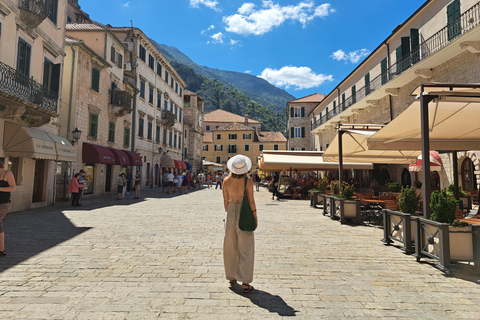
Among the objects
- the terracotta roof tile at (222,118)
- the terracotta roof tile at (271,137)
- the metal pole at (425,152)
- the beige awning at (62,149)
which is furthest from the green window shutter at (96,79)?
the terracotta roof tile at (222,118)

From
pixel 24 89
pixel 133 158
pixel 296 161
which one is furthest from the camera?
pixel 133 158

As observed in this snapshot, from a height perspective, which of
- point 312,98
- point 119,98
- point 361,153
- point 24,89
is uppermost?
point 312,98

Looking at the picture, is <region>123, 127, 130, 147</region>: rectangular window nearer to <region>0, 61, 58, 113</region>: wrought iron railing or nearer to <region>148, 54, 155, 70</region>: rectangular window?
<region>148, 54, 155, 70</region>: rectangular window

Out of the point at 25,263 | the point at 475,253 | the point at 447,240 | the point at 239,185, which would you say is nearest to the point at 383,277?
the point at 447,240

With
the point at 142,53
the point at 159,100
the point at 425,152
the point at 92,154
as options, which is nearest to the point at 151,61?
the point at 142,53

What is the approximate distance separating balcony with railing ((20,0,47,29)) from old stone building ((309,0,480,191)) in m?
16.6

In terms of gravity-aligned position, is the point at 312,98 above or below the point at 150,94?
above

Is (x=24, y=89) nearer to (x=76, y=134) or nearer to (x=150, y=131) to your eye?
(x=76, y=134)

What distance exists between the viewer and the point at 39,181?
44.3ft

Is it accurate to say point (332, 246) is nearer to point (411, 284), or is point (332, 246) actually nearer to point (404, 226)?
point (404, 226)

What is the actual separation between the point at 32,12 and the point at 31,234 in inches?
332

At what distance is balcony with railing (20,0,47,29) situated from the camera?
1055 cm

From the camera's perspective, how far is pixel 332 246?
6184 millimetres

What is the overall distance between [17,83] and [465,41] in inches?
682
